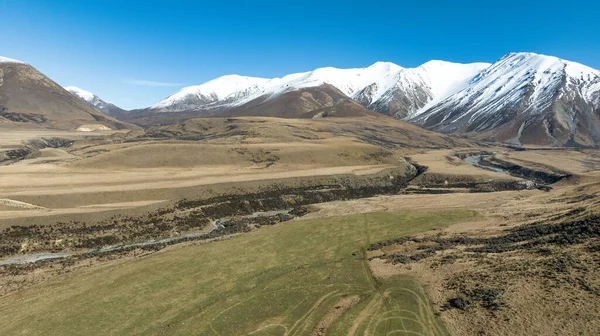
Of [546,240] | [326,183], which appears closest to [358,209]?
[326,183]

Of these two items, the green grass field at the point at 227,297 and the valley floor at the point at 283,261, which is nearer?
the green grass field at the point at 227,297

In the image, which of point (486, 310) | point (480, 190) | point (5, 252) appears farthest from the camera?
point (480, 190)

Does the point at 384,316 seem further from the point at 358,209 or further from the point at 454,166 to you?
the point at 454,166

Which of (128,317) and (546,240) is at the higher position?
(546,240)

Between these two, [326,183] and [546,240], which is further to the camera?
[326,183]

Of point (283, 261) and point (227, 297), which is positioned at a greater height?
point (283, 261)

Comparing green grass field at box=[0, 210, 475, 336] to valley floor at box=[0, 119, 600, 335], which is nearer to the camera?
green grass field at box=[0, 210, 475, 336]

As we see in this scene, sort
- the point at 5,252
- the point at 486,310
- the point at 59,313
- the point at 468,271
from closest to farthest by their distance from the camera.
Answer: the point at 486,310, the point at 59,313, the point at 468,271, the point at 5,252

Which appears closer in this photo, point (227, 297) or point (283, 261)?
point (227, 297)
